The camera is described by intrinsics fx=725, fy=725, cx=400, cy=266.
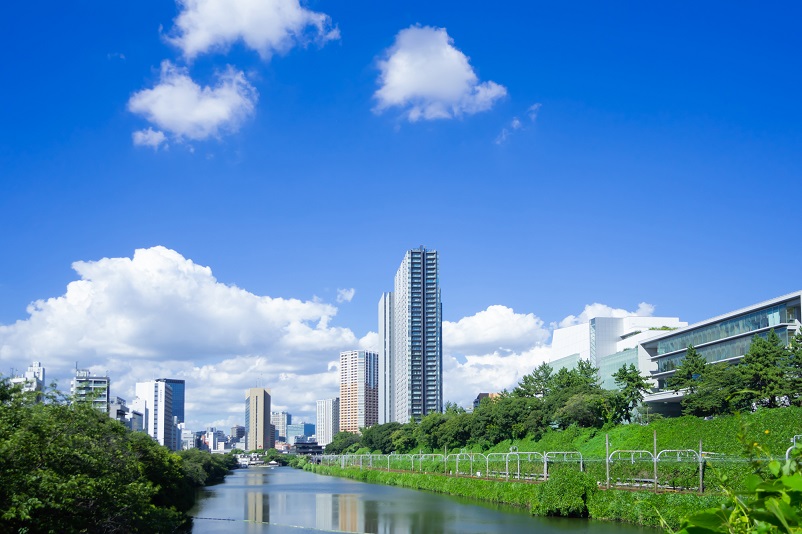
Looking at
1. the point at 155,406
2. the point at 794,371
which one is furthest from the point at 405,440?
the point at 155,406

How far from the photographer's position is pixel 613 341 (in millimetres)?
75375

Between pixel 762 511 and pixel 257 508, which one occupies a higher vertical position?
pixel 762 511

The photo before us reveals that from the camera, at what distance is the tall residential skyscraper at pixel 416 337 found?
444 ft

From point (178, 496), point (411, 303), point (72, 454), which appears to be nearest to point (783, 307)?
point (178, 496)

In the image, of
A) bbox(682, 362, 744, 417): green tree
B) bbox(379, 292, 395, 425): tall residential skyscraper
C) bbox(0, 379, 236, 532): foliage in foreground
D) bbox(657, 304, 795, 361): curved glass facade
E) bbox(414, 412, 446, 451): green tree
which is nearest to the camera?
bbox(0, 379, 236, 532): foliage in foreground

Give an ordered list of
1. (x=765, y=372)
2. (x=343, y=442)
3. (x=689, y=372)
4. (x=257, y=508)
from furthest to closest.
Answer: (x=343, y=442), (x=689, y=372), (x=257, y=508), (x=765, y=372)

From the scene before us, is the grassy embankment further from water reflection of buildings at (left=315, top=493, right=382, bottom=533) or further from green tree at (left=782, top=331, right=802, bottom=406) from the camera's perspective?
water reflection of buildings at (left=315, top=493, right=382, bottom=533)

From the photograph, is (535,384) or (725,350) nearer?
(725,350)

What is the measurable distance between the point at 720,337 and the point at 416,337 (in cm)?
8504

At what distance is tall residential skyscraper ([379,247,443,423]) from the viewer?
444ft

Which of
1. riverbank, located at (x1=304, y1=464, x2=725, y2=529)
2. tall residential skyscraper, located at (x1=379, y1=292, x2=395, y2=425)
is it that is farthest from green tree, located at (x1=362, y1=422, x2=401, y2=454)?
tall residential skyscraper, located at (x1=379, y1=292, x2=395, y2=425)

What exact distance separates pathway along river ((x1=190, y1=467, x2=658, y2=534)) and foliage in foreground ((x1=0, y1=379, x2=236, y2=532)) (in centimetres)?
1468

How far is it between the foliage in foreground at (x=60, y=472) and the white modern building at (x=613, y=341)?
54413mm

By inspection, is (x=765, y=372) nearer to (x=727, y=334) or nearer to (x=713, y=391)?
(x=713, y=391)
